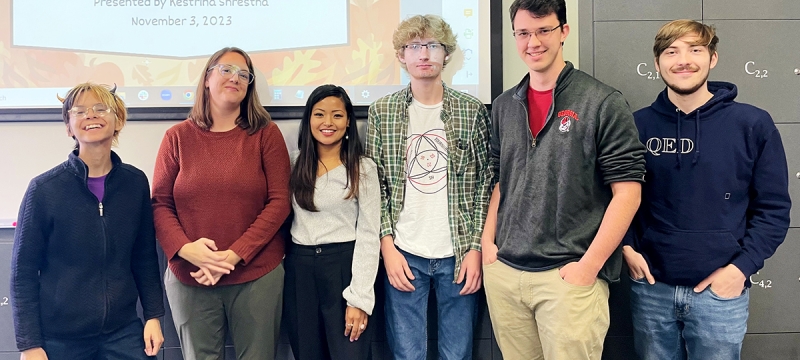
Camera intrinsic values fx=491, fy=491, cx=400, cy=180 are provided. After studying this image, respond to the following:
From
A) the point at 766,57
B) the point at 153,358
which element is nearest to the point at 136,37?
the point at 153,358

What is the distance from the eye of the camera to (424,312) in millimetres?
1797

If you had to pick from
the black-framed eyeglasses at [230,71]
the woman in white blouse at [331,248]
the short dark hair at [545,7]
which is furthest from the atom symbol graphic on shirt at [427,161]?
the black-framed eyeglasses at [230,71]

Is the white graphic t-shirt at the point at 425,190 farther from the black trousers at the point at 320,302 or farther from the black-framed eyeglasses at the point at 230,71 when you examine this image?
the black-framed eyeglasses at the point at 230,71

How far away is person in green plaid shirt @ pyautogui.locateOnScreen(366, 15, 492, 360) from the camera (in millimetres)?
1743

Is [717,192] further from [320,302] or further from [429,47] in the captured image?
[320,302]

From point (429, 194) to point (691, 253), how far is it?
847mm

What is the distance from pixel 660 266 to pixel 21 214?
1987mm

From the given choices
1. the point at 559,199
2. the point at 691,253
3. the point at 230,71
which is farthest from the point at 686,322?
the point at 230,71

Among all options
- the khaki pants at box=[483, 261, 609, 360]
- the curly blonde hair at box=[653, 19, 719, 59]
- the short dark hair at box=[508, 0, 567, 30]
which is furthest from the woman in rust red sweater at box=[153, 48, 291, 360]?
the curly blonde hair at box=[653, 19, 719, 59]

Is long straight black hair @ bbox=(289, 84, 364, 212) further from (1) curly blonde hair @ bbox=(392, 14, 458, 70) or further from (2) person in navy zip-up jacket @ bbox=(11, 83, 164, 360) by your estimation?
(2) person in navy zip-up jacket @ bbox=(11, 83, 164, 360)

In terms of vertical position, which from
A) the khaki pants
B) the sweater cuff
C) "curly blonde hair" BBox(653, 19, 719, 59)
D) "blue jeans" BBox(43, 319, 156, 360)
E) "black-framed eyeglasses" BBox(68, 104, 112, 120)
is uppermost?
"curly blonde hair" BBox(653, 19, 719, 59)

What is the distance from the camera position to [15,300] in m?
1.47

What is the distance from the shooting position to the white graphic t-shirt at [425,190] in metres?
1.74

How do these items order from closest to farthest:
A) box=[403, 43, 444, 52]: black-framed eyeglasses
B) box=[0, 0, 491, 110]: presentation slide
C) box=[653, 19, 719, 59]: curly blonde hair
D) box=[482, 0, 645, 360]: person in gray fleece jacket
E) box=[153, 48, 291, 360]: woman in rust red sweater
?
box=[482, 0, 645, 360]: person in gray fleece jacket
box=[653, 19, 719, 59]: curly blonde hair
box=[153, 48, 291, 360]: woman in rust red sweater
box=[403, 43, 444, 52]: black-framed eyeglasses
box=[0, 0, 491, 110]: presentation slide
